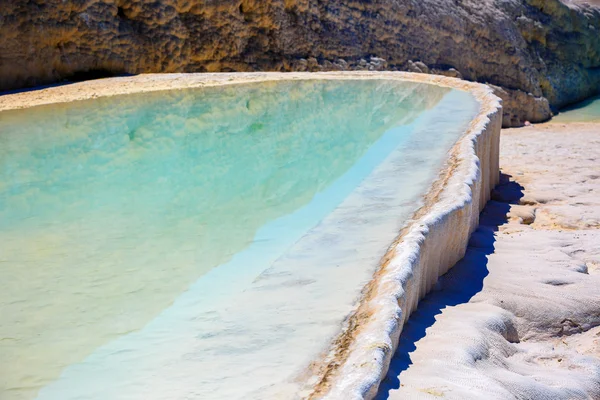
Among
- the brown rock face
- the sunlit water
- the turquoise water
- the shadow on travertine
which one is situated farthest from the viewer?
the turquoise water

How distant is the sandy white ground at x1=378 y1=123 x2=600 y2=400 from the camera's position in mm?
2533

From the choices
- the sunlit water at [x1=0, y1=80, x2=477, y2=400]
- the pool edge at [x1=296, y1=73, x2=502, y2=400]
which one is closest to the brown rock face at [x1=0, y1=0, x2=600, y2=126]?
the sunlit water at [x1=0, y1=80, x2=477, y2=400]

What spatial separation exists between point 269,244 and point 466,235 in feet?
3.62

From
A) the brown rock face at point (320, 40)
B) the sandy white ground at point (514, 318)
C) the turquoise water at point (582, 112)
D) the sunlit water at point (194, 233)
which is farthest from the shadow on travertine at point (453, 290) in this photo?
the turquoise water at point (582, 112)

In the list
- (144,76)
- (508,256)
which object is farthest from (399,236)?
(144,76)

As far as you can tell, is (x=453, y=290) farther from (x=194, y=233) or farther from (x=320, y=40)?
(x=320, y=40)

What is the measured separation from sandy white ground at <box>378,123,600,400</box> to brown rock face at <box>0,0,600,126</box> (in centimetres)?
549

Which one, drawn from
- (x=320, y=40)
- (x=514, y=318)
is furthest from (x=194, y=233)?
(x=320, y=40)

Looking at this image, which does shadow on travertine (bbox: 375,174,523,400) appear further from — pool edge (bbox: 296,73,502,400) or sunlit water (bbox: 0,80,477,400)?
sunlit water (bbox: 0,80,477,400)

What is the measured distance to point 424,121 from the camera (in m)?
5.93

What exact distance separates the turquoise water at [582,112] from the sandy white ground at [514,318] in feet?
27.9

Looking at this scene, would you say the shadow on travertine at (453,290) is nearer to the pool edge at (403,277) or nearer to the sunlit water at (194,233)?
the pool edge at (403,277)

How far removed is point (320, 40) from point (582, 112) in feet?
19.6

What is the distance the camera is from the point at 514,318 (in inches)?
131
